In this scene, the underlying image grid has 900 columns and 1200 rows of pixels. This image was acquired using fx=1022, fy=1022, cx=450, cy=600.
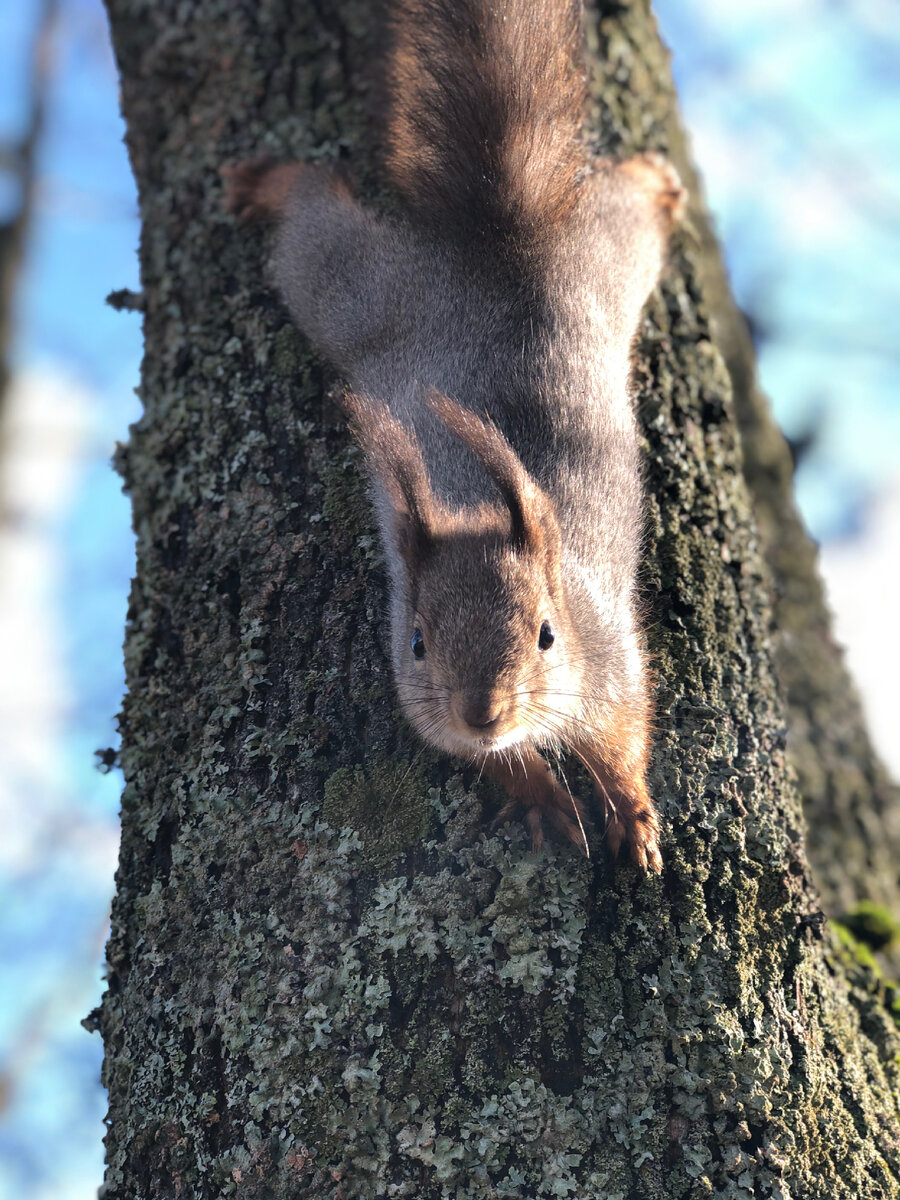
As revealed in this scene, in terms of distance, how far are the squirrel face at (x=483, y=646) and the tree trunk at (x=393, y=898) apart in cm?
13

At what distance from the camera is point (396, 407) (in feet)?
9.43

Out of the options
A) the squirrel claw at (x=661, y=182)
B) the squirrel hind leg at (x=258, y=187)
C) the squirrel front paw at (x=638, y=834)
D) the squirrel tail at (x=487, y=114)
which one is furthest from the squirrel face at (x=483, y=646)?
the squirrel claw at (x=661, y=182)

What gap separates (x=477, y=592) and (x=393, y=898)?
782mm

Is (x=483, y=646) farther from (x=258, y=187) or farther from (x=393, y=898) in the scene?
(x=258, y=187)

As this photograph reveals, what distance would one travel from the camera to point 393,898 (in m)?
2.03

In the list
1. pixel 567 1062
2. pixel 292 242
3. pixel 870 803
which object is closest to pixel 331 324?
pixel 292 242

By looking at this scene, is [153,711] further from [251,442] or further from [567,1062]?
[567,1062]

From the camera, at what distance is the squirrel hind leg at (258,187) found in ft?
9.98

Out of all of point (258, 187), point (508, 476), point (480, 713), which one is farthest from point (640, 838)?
point (258, 187)

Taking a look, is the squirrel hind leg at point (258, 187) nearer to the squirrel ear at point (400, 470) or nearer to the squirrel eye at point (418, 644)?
the squirrel ear at point (400, 470)

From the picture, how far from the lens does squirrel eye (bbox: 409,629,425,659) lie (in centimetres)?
250

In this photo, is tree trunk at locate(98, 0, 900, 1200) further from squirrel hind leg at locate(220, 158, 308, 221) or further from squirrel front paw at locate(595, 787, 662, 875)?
squirrel hind leg at locate(220, 158, 308, 221)

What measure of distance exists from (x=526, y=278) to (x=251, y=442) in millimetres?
1001

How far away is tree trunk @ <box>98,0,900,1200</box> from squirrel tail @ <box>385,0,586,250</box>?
512mm
